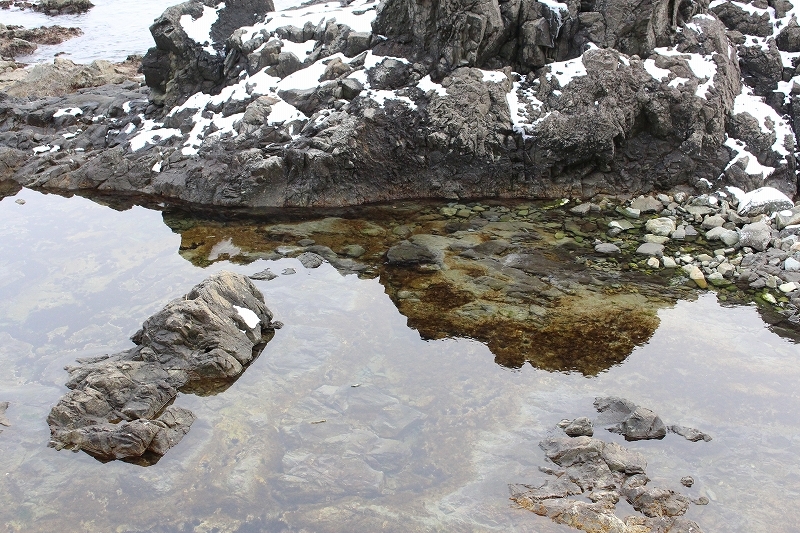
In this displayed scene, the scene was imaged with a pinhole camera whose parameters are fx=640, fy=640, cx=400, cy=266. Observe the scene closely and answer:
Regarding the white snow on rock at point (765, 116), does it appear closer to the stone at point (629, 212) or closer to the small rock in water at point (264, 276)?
the stone at point (629, 212)

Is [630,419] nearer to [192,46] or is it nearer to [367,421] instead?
[367,421]

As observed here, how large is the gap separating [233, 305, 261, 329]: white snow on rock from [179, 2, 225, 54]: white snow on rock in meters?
11.3

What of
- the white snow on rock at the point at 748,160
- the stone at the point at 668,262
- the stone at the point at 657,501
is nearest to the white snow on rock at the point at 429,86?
the stone at the point at 668,262

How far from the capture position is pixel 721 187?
53.0 feet

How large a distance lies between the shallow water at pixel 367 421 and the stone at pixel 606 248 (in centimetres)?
218

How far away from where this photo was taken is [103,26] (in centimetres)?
3656

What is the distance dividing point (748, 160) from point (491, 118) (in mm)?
6612

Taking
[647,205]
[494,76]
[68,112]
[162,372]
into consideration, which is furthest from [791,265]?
[68,112]

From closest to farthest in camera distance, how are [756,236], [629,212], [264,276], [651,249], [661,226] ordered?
[264,276], [756,236], [651,249], [661,226], [629,212]

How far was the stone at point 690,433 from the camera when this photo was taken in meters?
8.86

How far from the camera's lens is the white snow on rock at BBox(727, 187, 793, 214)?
15062mm

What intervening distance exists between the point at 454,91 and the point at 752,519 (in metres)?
12.3

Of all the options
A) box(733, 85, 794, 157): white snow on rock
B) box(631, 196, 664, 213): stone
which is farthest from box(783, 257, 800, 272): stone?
box(733, 85, 794, 157): white snow on rock

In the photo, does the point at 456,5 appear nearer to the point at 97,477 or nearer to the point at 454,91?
the point at 454,91
